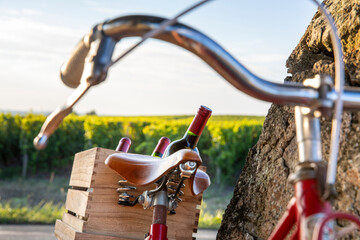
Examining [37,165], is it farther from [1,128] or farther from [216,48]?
[216,48]

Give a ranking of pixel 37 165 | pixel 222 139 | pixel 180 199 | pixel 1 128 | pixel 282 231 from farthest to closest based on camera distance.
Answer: pixel 37 165
pixel 1 128
pixel 222 139
pixel 180 199
pixel 282 231

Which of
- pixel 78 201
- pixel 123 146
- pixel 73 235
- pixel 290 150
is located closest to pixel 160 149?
pixel 123 146

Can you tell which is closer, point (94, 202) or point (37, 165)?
point (94, 202)

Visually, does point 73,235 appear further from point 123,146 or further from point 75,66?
point 75,66

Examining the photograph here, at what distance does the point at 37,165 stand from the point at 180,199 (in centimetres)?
1064

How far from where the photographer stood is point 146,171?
1879mm

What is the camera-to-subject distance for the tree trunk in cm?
154

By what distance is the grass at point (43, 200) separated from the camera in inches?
285

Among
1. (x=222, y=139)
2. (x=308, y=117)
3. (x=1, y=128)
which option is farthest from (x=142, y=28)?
(x=1, y=128)

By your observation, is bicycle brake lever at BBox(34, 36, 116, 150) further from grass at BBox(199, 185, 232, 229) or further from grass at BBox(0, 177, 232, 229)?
grass at BBox(199, 185, 232, 229)

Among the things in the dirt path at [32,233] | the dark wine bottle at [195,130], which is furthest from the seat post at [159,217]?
the dirt path at [32,233]

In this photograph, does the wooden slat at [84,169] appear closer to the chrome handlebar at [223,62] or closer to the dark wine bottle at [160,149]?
the dark wine bottle at [160,149]

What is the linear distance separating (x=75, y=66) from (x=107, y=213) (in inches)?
51.9

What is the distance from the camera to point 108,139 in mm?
11164
